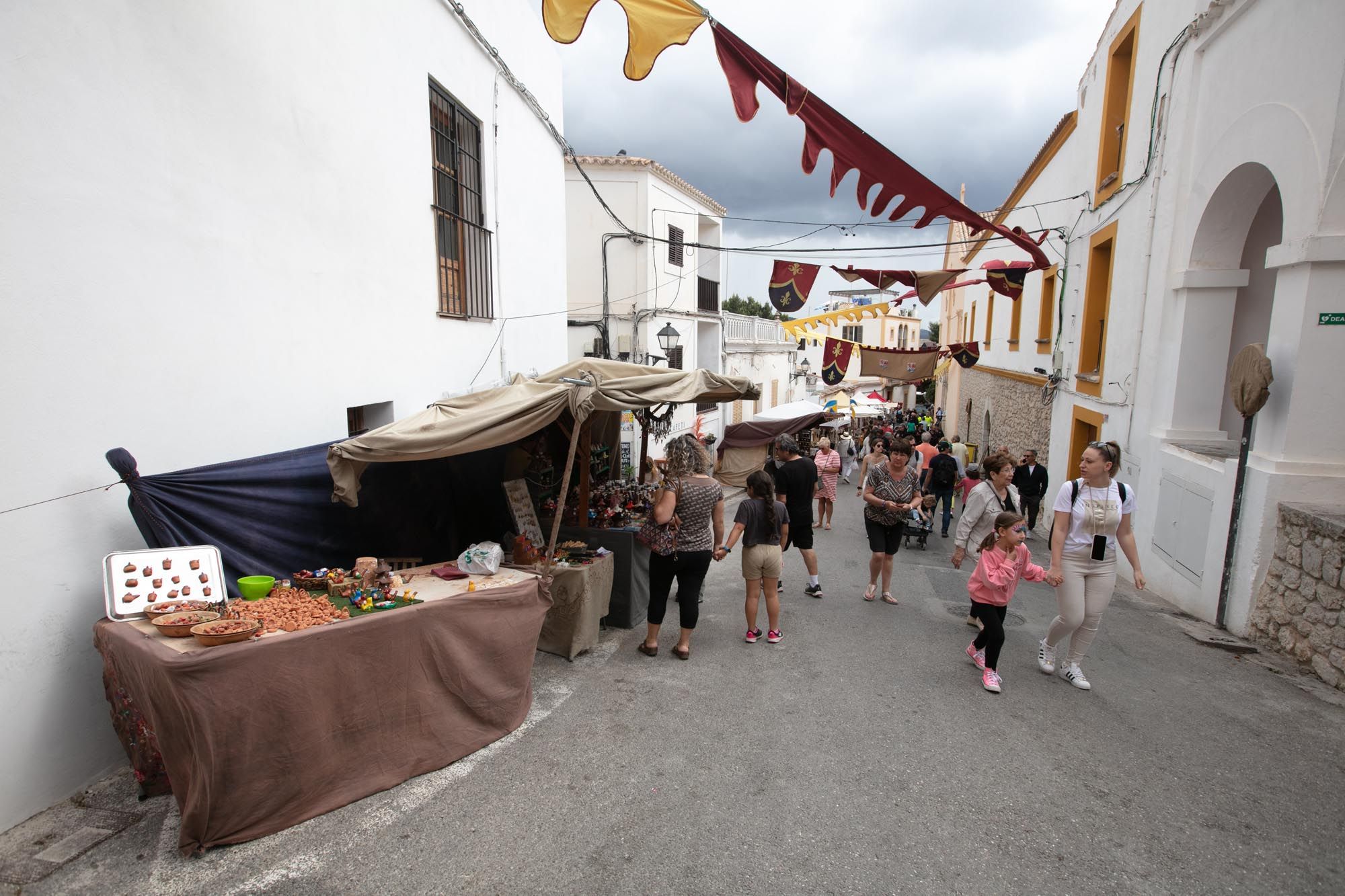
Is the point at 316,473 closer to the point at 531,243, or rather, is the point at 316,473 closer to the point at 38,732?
the point at 38,732

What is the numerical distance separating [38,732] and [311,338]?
2.85 metres

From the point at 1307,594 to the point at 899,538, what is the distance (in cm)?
293

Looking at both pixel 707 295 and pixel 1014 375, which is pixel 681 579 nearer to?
pixel 1014 375

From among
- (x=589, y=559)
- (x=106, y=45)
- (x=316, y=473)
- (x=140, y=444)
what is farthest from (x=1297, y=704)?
(x=106, y=45)

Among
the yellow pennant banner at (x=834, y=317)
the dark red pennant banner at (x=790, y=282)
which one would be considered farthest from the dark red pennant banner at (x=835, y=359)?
the dark red pennant banner at (x=790, y=282)

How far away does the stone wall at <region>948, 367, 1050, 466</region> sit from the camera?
13.7 metres

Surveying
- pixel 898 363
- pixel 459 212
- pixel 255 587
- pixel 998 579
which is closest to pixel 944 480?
pixel 998 579

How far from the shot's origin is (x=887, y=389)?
1805 inches

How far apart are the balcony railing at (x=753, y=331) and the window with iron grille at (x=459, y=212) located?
14.0m

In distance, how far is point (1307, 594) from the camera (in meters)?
5.05

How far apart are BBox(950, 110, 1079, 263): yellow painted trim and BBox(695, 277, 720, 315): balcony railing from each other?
7.57m

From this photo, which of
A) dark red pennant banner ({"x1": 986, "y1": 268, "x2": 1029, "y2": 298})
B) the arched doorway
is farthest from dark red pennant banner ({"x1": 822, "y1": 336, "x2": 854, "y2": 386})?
the arched doorway

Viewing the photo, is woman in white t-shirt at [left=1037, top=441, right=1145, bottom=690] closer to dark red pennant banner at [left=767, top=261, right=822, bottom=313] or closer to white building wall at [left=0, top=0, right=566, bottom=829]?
white building wall at [left=0, top=0, right=566, bottom=829]

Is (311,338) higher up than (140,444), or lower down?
higher up
